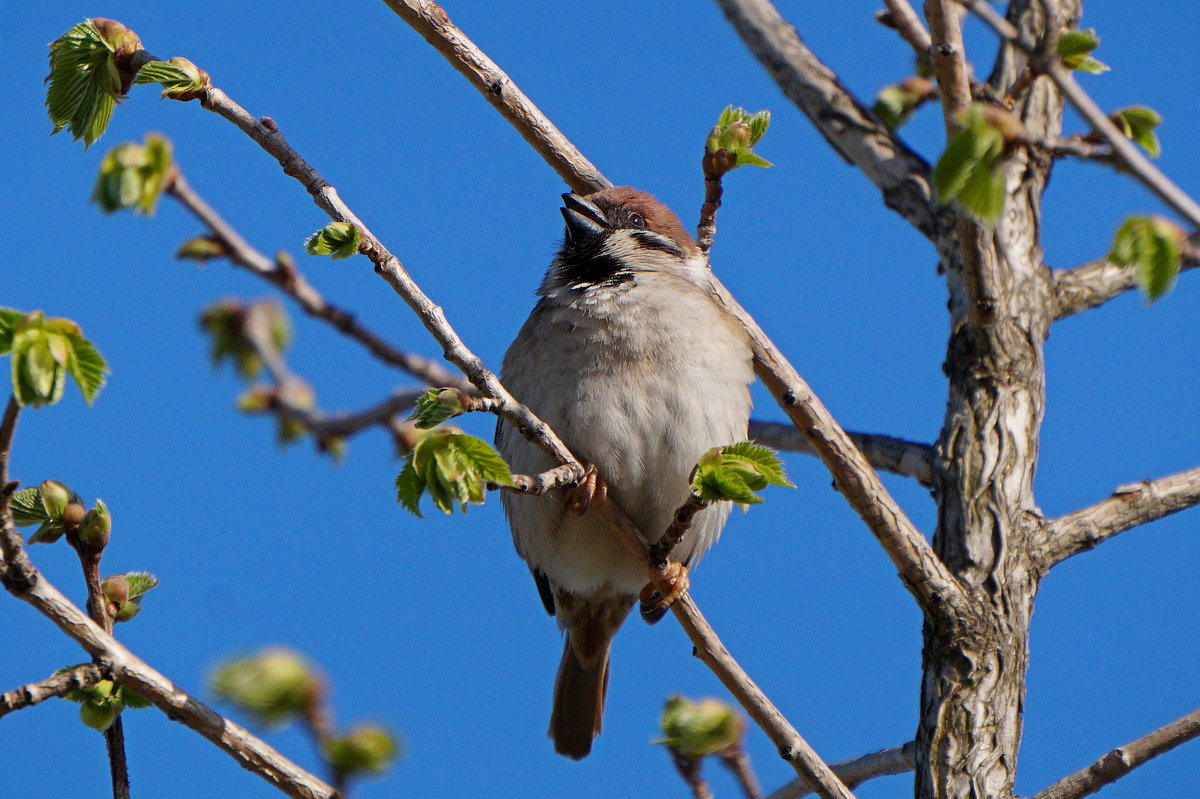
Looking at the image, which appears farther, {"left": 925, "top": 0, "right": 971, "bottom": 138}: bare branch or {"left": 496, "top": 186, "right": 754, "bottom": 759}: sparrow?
{"left": 496, "top": 186, "right": 754, "bottom": 759}: sparrow

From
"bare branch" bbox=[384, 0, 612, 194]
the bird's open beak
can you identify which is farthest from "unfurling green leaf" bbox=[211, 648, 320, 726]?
the bird's open beak

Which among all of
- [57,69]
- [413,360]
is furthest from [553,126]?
[57,69]

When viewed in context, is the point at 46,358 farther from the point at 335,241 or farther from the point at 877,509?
the point at 877,509

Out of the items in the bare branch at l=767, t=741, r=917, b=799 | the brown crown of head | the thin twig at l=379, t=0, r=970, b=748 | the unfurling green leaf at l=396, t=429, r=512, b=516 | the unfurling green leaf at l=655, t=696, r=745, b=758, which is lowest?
the unfurling green leaf at l=655, t=696, r=745, b=758

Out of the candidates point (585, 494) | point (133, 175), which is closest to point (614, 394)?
point (585, 494)

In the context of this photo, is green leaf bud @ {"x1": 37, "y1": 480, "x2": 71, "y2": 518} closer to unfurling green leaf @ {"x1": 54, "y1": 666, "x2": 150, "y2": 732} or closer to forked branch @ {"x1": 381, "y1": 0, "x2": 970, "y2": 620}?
unfurling green leaf @ {"x1": 54, "y1": 666, "x2": 150, "y2": 732}

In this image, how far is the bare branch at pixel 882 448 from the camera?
4.86 metres

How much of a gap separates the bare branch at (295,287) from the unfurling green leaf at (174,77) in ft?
1.67

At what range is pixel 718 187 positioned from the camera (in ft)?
13.4

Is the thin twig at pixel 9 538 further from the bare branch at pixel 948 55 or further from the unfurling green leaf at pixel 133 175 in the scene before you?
the bare branch at pixel 948 55

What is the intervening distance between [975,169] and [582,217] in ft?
11.8

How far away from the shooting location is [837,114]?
5.61 m

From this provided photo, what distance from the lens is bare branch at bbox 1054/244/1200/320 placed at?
16.9ft

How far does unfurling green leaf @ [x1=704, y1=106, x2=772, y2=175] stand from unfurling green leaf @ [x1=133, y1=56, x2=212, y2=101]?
1.71 meters
